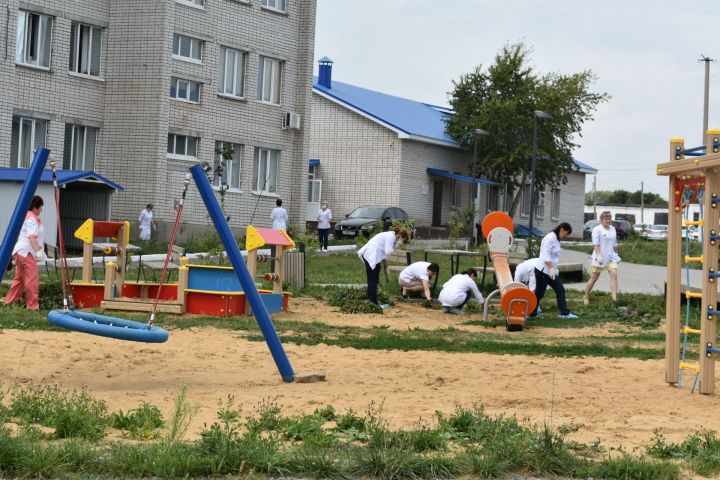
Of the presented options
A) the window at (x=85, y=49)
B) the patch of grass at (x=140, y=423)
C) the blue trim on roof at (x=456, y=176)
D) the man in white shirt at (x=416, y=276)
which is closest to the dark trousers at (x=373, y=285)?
the man in white shirt at (x=416, y=276)

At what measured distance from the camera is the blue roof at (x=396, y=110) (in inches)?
2032

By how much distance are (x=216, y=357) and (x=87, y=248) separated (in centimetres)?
578

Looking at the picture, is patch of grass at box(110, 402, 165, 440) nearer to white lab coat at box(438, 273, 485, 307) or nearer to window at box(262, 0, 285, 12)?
white lab coat at box(438, 273, 485, 307)

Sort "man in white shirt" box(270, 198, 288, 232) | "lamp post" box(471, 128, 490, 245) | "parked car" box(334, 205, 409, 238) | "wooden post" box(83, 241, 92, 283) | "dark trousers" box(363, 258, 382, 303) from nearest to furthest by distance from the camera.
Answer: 1. "wooden post" box(83, 241, 92, 283)
2. "dark trousers" box(363, 258, 382, 303)
3. "man in white shirt" box(270, 198, 288, 232)
4. "parked car" box(334, 205, 409, 238)
5. "lamp post" box(471, 128, 490, 245)

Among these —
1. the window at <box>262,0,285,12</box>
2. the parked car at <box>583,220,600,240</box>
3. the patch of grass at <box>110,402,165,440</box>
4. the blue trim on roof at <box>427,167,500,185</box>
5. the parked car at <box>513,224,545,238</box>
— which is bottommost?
the patch of grass at <box>110,402,165,440</box>

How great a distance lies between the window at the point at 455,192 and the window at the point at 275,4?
17.1 meters

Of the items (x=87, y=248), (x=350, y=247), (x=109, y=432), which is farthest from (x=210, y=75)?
(x=109, y=432)

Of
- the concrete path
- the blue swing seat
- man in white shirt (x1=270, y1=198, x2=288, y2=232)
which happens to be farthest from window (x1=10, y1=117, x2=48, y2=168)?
the blue swing seat

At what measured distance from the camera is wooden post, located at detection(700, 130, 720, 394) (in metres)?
11.4

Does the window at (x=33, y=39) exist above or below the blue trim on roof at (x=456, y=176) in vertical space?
above

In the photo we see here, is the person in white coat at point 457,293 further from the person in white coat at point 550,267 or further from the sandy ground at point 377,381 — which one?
the sandy ground at point 377,381

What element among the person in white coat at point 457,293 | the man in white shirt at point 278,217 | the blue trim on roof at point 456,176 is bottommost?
the person in white coat at point 457,293

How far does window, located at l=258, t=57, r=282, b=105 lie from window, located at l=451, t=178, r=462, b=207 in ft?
53.7

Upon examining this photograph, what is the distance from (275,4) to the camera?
4112cm
